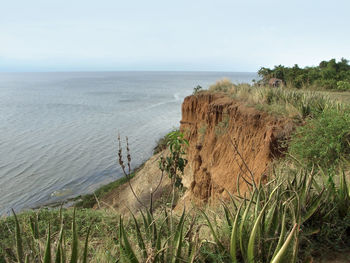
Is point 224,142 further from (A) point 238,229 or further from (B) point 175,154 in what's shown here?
(A) point 238,229

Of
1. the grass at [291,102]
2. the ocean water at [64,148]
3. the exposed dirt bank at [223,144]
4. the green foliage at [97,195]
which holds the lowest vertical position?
the green foliage at [97,195]

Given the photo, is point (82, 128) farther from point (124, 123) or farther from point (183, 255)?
point (183, 255)

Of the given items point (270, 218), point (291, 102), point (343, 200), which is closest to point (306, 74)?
point (291, 102)

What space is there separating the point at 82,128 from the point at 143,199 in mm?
19999

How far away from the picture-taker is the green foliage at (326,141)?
578 centimetres

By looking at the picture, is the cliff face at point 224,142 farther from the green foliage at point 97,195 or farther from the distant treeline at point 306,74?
the green foliage at point 97,195

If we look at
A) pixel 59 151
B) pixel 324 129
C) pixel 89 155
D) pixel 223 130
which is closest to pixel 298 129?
pixel 324 129

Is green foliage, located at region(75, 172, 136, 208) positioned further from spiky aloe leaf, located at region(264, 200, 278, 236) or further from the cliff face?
spiky aloe leaf, located at region(264, 200, 278, 236)

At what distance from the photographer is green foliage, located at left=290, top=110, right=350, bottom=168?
5781 mm

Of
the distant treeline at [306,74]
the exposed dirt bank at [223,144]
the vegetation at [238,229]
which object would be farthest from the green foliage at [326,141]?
the distant treeline at [306,74]

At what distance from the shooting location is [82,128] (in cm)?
3453

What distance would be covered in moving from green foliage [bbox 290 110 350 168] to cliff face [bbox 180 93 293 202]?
3.14 ft

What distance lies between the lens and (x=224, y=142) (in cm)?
1166

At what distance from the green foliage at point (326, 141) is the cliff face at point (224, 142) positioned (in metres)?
0.96
